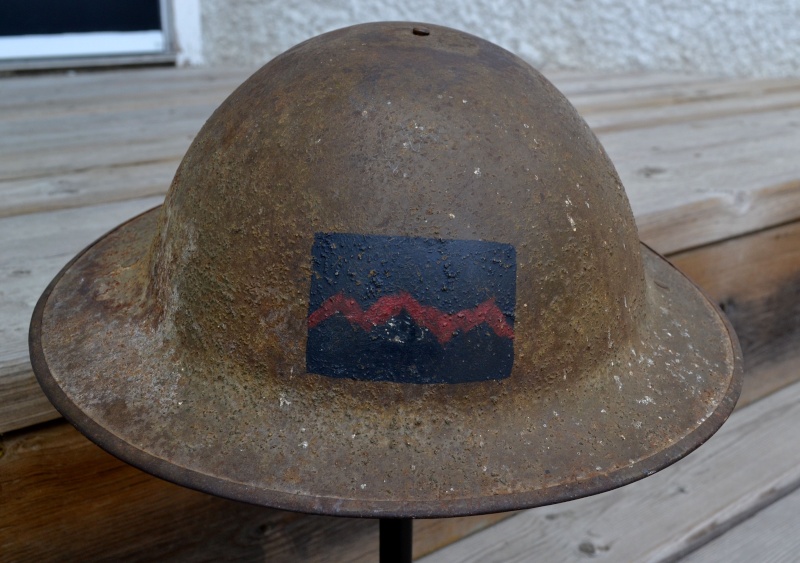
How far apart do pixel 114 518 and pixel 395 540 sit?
0.48 metres

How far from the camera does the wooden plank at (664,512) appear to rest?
5.49ft

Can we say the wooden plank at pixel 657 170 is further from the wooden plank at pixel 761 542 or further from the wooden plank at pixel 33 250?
the wooden plank at pixel 761 542

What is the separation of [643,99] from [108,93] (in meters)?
2.02

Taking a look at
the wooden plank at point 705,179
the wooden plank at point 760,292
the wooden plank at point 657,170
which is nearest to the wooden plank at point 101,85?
the wooden plank at point 657,170

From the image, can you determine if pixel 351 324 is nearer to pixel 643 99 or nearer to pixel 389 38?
pixel 389 38

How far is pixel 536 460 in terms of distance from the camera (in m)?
0.79

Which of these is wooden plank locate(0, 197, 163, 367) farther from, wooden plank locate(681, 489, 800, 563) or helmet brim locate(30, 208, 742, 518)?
wooden plank locate(681, 489, 800, 563)

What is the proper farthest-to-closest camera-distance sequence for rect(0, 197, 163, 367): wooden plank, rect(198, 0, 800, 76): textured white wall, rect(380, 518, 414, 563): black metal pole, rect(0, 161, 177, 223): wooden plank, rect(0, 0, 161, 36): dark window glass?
rect(198, 0, 800, 76): textured white wall
rect(0, 0, 161, 36): dark window glass
rect(0, 161, 177, 223): wooden plank
rect(0, 197, 163, 367): wooden plank
rect(380, 518, 414, 563): black metal pole

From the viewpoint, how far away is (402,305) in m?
0.78

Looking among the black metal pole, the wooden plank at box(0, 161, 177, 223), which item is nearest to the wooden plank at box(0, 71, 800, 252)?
the wooden plank at box(0, 161, 177, 223)

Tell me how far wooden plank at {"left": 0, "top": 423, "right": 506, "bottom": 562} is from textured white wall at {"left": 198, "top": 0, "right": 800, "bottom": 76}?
2.51 meters

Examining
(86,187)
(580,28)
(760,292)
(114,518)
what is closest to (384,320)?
(114,518)

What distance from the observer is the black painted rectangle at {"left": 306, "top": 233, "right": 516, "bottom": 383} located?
78 centimetres

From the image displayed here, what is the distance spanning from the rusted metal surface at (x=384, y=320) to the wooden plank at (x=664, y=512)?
2.86ft
